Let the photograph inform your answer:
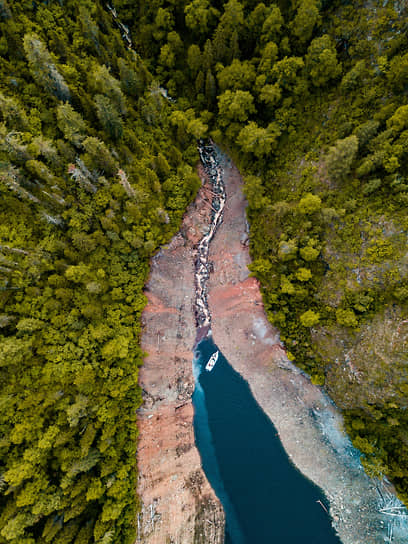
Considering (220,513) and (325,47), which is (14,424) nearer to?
(220,513)

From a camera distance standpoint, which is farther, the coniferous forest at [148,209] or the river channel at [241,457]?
the river channel at [241,457]

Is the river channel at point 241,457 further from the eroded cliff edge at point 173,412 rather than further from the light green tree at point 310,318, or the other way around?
the light green tree at point 310,318

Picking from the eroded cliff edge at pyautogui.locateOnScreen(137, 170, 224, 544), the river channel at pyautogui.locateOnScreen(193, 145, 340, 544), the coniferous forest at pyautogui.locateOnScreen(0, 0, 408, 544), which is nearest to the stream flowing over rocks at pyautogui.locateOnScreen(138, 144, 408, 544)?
the eroded cliff edge at pyautogui.locateOnScreen(137, 170, 224, 544)

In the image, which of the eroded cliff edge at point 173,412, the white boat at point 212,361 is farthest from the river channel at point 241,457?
the eroded cliff edge at point 173,412

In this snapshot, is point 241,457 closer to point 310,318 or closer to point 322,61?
point 310,318

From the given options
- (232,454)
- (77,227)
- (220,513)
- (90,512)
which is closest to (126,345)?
(77,227)

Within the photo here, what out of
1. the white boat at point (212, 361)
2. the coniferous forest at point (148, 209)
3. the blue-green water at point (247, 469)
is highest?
the coniferous forest at point (148, 209)
